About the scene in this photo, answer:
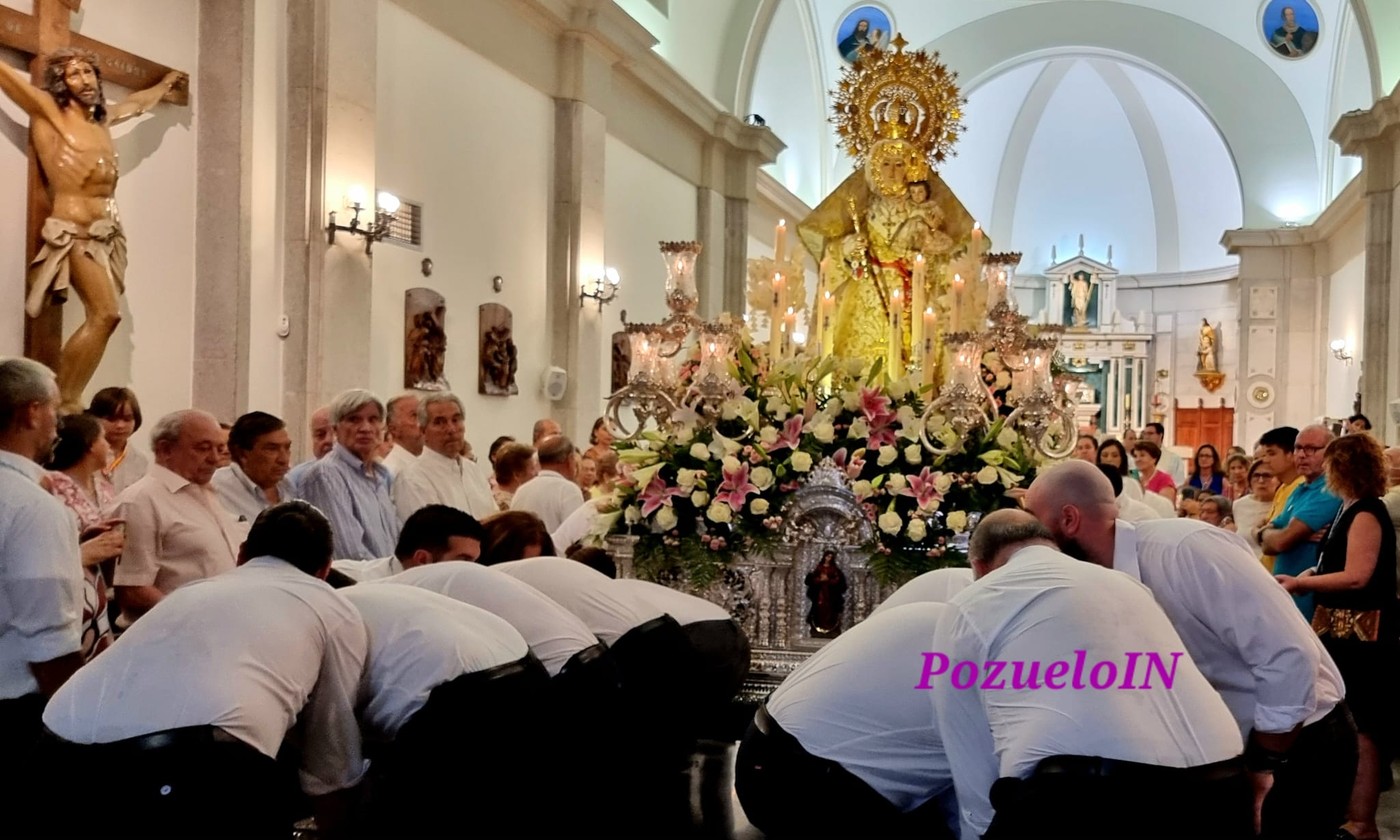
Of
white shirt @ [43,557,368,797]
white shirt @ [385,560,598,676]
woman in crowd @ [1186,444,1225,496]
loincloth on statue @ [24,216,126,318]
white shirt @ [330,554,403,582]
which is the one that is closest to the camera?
white shirt @ [43,557,368,797]

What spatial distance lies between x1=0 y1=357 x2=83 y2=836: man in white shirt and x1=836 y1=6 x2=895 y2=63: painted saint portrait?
2064 cm

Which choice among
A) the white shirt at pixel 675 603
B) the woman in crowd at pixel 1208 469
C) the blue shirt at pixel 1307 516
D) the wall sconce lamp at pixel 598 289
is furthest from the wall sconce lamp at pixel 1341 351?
the white shirt at pixel 675 603

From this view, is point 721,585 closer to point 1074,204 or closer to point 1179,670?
point 1179,670

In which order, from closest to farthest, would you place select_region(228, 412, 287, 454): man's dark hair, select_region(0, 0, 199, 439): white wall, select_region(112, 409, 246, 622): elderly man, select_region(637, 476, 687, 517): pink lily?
select_region(112, 409, 246, 622): elderly man
select_region(228, 412, 287, 454): man's dark hair
select_region(637, 476, 687, 517): pink lily
select_region(0, 0, 199, 439): white wall

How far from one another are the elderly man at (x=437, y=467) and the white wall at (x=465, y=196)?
11.8 ft

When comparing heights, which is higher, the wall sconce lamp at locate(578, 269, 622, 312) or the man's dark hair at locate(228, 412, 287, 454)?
the wall sconce lamp at locate(578, 269, 622, 312)

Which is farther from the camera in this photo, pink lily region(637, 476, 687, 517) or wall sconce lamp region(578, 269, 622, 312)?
wall sconce lamp region(578, 269, 622, 312)

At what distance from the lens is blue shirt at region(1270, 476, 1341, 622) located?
5809mm

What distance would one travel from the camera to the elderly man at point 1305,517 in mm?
5816

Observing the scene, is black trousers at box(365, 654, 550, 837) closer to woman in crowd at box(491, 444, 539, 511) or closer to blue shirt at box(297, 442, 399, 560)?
blue shirt at box(297, 442, 399, 560)

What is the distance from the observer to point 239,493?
5.39 meters

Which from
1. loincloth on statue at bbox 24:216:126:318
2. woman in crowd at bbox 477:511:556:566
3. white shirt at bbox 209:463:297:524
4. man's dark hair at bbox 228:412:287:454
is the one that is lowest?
woman in crowd at bbox 477:511:556:566

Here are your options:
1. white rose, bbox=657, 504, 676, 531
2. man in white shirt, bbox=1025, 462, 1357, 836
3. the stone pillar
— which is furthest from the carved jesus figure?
the stone pillar

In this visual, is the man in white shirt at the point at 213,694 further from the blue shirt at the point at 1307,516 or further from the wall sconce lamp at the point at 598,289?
the wall sconce lamp at the point at 598,289
